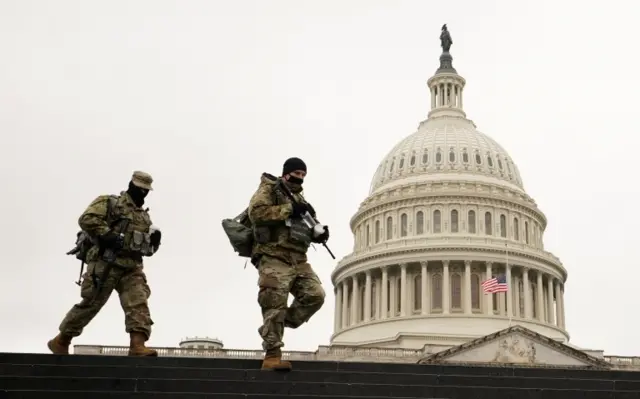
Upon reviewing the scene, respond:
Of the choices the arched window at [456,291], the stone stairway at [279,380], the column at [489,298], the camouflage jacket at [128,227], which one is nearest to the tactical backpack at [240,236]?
the camouflage jacket at [128,227]

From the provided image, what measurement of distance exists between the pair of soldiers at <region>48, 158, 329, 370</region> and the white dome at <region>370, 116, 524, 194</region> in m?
75.2

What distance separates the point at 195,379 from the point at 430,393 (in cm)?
337

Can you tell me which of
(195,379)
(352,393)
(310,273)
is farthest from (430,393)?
(195,379)

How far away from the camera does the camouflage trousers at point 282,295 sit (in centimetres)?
1399

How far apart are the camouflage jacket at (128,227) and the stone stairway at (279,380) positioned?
4.97 feet

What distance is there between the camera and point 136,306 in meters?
14.9

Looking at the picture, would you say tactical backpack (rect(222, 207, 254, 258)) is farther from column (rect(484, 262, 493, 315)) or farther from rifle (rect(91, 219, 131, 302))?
column (rect(484, 262, 493, 315))

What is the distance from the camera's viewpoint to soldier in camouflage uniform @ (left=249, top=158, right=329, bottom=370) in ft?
46.0

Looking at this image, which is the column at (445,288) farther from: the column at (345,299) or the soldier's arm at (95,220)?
the soldier's arm at (95,220)

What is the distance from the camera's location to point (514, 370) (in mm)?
15484

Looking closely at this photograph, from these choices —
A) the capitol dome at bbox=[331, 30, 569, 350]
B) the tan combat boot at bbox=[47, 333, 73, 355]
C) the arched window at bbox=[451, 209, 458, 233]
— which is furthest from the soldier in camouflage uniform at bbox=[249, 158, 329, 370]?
the arched window at bbox=[451, 209, 458, 233]

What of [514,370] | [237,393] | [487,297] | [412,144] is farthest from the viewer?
[412,144]

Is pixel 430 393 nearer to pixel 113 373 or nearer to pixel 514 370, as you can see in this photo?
pixel 514 370

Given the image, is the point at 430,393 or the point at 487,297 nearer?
the point at 430,393
